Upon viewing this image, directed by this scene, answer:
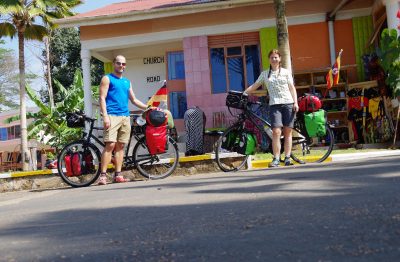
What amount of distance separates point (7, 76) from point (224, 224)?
4771cm

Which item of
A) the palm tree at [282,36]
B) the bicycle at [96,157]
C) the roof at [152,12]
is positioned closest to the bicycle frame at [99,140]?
the bicycle at [96,157]

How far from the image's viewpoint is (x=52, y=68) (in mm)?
35750

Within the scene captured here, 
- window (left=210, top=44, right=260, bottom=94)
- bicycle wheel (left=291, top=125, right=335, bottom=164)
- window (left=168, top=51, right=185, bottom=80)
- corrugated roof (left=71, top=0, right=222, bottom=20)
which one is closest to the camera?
bicycle wheel (left=291, top=125, right=335, bottom=164)

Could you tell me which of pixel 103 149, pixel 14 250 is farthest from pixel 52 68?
pixel 14 250

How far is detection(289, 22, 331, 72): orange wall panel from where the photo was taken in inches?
598

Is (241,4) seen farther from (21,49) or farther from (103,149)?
(21,49)

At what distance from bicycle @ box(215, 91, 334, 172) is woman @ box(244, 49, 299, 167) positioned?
27cm

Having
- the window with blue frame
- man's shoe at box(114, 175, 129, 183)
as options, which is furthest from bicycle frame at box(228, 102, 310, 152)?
the window with blue frame

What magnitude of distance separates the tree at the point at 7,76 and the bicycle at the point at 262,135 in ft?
138

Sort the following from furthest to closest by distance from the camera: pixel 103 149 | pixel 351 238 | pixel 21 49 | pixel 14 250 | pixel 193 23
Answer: pixel 21 49, pixel 193 23, pixel 103 149, pixel 14 250, pixel 351 238

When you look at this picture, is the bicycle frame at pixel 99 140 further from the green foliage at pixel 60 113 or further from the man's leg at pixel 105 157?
the green foliage at pixel 60 113

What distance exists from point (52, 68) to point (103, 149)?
98.1 ft

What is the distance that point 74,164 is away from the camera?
754 cm

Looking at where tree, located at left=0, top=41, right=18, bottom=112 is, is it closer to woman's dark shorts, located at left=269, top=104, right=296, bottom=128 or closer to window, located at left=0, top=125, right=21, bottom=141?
window, located at left=0, top=125, right=21, bottom=141
